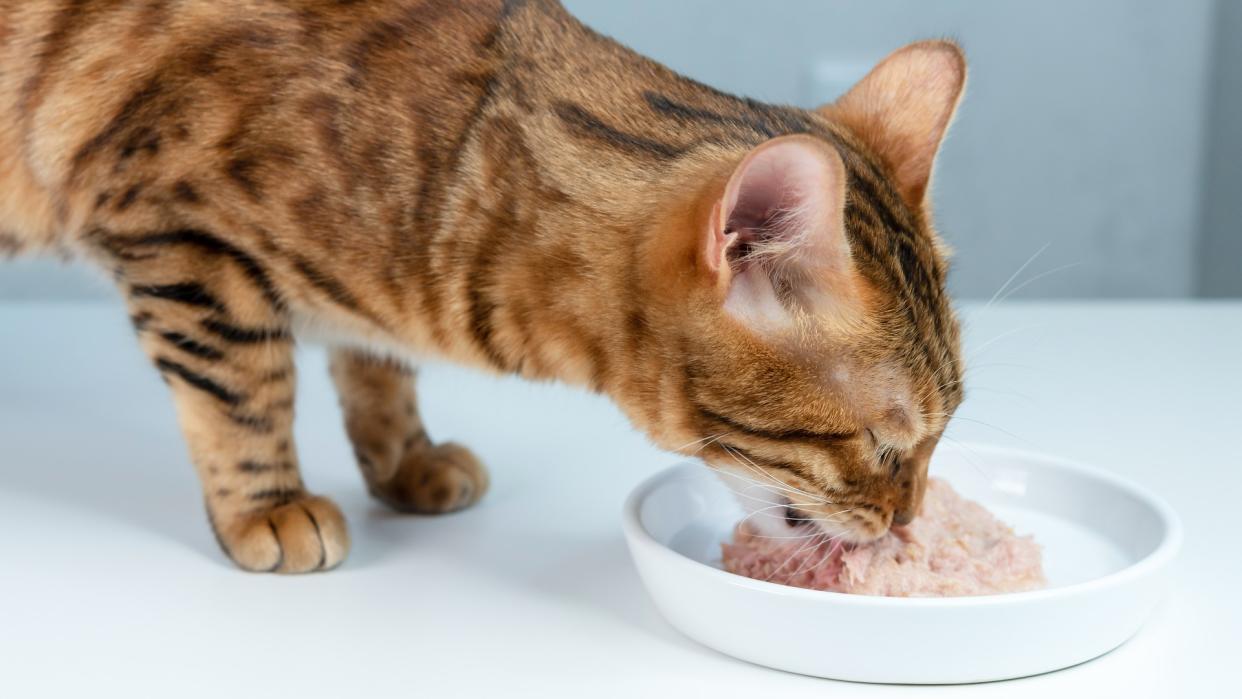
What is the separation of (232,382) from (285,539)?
5.9 inches

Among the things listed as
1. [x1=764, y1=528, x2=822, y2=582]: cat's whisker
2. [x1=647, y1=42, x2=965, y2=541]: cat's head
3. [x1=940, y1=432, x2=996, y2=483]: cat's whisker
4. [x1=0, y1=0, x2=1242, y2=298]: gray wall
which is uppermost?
[x1=647, y1=42, x2=965, y2=541]: cat's head

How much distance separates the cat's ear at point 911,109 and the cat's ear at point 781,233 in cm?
20

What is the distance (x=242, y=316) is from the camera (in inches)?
48.6

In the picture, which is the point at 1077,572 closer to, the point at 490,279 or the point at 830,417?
the point at 830,417

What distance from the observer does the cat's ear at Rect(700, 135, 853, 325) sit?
89 centimetres

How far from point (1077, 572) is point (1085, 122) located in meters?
1.95

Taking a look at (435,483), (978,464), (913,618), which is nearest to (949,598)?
(913,618)

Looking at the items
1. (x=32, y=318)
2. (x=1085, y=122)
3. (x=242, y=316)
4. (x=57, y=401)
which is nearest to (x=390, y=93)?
(x=242, y=316)

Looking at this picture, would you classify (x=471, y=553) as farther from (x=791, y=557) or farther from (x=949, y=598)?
(x=949, y=598)

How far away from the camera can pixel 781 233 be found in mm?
942

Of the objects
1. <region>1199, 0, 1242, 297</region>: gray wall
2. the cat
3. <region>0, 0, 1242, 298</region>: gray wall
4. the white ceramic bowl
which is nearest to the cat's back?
A: the cat

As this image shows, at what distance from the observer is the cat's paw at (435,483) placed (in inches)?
57.0

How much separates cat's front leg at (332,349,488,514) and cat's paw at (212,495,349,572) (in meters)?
0.16

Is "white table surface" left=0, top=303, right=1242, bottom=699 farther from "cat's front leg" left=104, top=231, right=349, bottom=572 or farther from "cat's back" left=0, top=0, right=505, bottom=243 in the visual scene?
"cat's back" left=0, top=0, right=505, bottom=243
